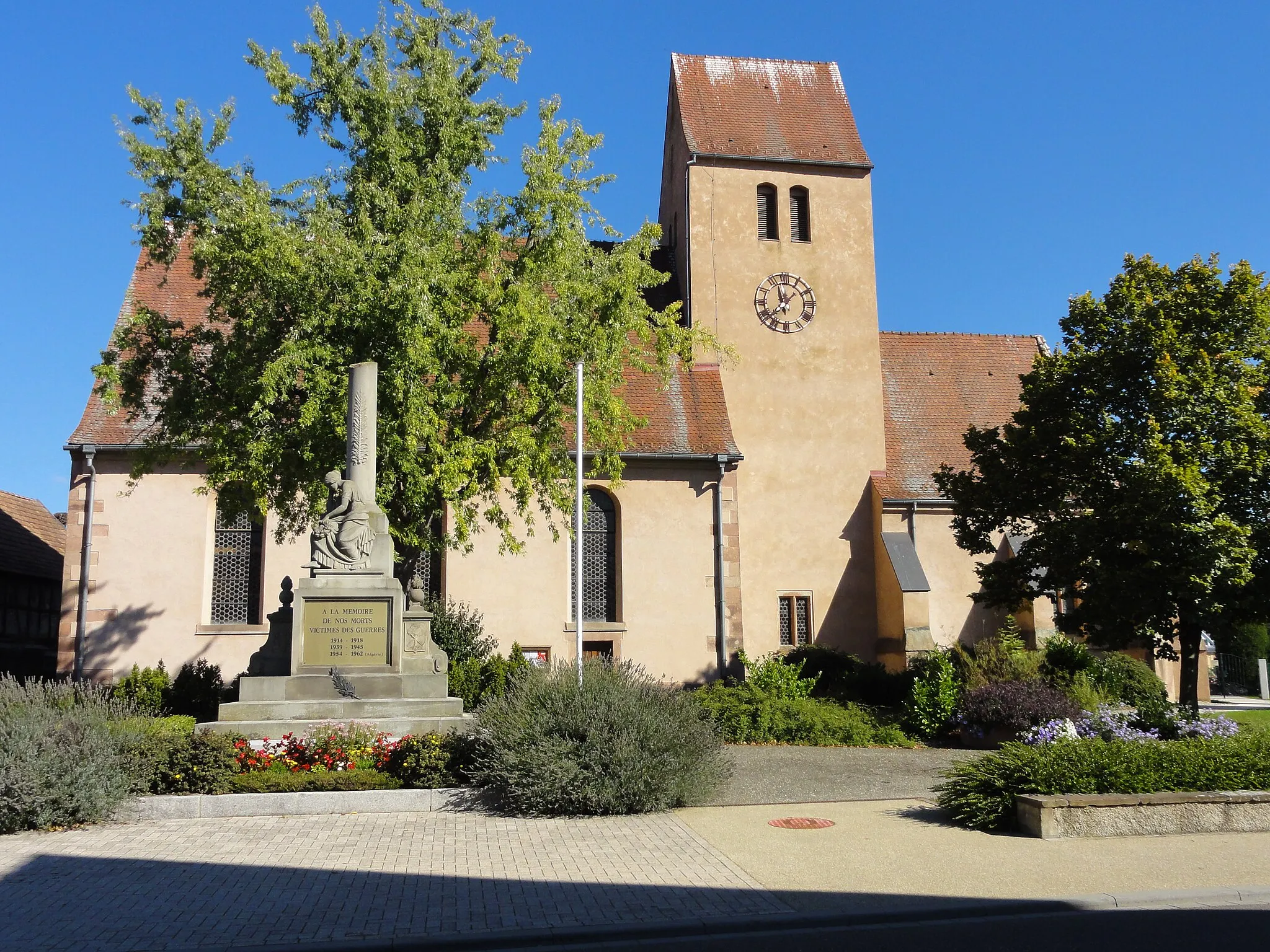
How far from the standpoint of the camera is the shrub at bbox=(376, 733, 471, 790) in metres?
10.8

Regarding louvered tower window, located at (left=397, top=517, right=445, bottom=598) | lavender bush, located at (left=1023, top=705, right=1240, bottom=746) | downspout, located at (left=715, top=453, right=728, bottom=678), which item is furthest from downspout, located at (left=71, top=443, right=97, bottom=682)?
lavender bush, located at (left=1023, top=705, right=1240, bottom=746)

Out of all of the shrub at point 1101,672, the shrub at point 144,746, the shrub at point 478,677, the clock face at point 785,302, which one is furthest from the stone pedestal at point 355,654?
the clock face at point 785,302

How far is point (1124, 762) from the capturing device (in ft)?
32.9

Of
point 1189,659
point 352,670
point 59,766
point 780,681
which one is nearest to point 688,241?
point 780,681

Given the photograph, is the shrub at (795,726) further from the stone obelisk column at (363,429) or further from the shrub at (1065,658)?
the stone obelisk column at (363,429)

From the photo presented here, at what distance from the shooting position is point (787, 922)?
22.2 feet

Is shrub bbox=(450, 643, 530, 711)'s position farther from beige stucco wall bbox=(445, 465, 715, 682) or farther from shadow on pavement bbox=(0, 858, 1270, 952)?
shadow on pavement bbox=(0, 858, 1270, 952)

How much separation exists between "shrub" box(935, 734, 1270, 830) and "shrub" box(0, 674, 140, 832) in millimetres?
8202

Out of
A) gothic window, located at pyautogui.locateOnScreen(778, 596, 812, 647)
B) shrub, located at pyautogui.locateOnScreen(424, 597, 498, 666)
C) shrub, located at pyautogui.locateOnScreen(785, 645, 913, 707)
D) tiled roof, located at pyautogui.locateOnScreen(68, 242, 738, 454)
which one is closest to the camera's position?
shrub, located at pyautogui.locateOnScreen(424, 597, 498, 666)

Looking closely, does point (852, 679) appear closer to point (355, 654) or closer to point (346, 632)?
point (355, 654)

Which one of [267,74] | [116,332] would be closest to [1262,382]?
[267,74]

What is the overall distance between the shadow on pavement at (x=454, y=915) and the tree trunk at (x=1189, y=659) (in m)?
11.7

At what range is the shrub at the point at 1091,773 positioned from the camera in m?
9.84

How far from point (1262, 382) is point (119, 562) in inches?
854
